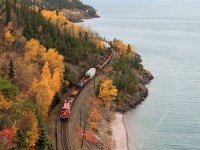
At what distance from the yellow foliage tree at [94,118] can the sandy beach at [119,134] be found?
530 cm

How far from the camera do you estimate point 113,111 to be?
333 feet

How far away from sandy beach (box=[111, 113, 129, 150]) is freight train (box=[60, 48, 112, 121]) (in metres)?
13.0

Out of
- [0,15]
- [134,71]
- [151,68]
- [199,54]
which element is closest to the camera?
[0,15]

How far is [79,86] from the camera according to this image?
101938 millimetres

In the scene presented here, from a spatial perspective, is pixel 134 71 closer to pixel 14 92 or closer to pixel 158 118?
pixel 158 118

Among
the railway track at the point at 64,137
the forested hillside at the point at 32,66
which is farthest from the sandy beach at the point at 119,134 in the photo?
the forested hillside at the point at 32,66

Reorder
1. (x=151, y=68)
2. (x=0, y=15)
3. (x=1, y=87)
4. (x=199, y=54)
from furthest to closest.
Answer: (x=199, y=54), (x=151, y=68), (x=0, y=15), (x=1, y=87)

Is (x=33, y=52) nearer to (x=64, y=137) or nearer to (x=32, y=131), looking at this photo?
(x=64, y=137)

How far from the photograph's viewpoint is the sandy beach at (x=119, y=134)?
271ft

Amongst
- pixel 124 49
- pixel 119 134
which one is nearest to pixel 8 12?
pixel 124 49

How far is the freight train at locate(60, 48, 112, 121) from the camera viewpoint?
8101cm

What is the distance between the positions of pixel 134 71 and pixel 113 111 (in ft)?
114

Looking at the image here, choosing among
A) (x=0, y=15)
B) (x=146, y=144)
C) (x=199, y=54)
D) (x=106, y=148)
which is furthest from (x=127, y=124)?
(x=199, y=54)

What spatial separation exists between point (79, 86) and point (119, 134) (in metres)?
21.0
